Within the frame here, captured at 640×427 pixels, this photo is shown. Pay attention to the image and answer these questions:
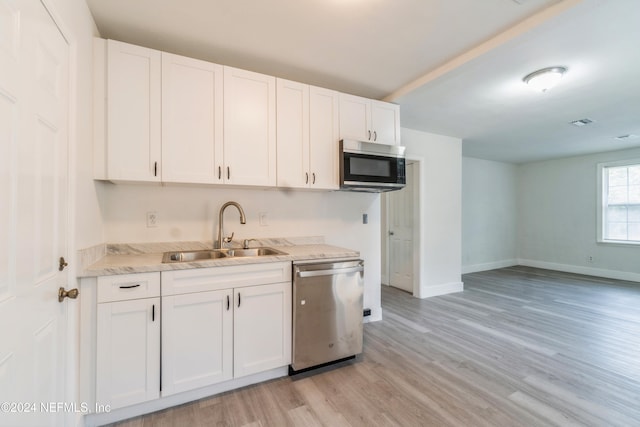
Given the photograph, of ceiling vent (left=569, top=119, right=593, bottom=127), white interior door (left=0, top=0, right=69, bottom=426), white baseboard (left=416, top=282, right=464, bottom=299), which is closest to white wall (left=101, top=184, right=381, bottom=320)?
white interior door (left=0, top=0, right=69, bottom=426)

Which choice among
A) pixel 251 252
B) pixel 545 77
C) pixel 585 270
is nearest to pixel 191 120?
pixel 251 252

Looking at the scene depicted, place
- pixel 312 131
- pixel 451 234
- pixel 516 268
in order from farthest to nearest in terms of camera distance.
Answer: pixel 516 268 → pixel 451 234 → pixel 312 131

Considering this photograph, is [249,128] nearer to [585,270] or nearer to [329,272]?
[329,272]

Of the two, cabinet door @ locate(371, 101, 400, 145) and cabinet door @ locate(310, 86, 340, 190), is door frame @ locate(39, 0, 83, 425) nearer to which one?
cabinet door @ locate(310, 86, 340, 190)

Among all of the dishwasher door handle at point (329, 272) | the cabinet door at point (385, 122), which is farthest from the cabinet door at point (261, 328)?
the cabinet door at point (385, 122)

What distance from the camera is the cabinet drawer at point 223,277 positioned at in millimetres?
1755

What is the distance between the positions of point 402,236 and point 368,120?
7.61 ft

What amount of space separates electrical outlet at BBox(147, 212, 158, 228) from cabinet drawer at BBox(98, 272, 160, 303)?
2.23ft

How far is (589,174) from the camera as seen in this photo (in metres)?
5.58

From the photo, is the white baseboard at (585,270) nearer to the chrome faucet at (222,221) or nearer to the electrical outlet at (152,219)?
the chrome faucet at (222,221)

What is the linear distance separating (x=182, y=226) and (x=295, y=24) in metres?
1.77

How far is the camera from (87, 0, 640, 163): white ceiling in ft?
5.69

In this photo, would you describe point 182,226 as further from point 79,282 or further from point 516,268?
point 516,268

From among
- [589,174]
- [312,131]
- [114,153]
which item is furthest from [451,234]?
[114,153]
